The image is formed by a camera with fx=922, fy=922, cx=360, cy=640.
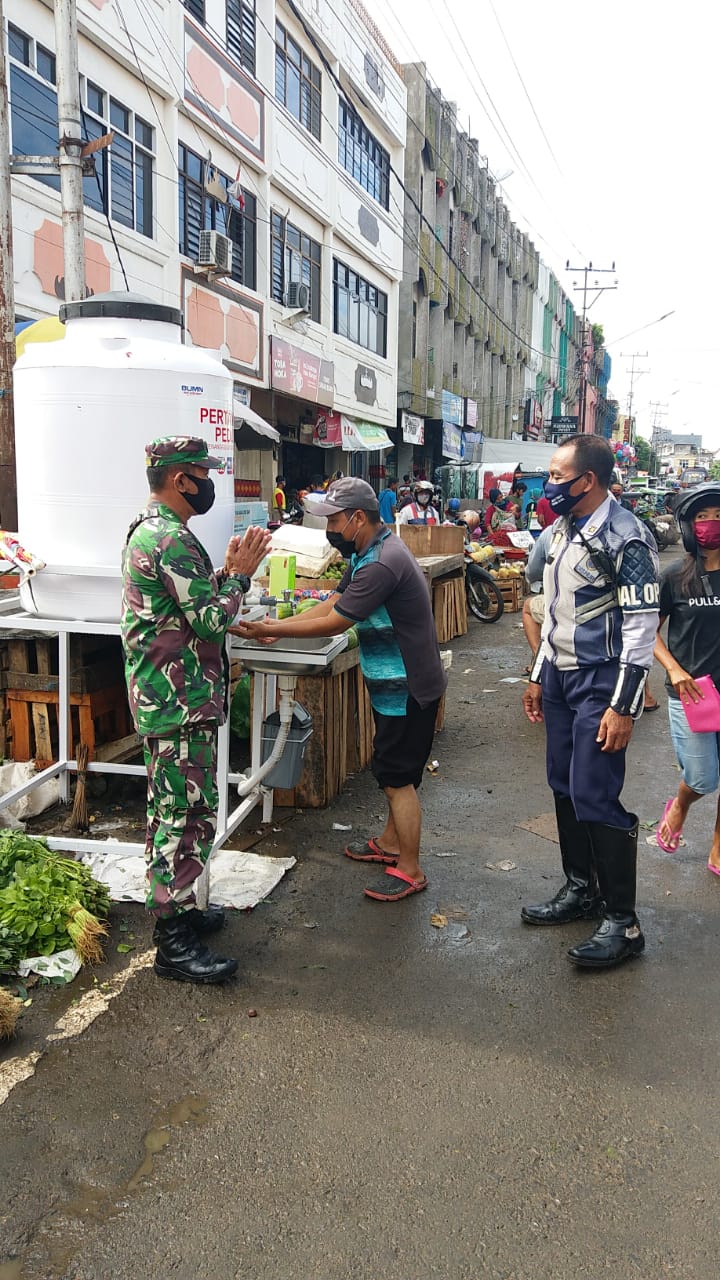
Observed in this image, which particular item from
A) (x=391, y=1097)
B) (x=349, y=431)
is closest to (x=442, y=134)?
(x=349, y=431)

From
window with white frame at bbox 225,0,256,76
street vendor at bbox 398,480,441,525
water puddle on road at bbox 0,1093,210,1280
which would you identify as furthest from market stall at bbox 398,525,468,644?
window with white frame at bbox 225,0,256,76

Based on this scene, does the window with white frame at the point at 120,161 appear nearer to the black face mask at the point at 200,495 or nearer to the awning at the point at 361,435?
the awning at the point at 361,435

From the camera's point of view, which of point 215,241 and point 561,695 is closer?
point 561,695

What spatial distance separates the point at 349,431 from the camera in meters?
25.2

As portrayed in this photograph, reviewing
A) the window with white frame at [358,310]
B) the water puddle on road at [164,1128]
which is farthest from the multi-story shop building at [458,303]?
the water puddle on road at [164,1128]

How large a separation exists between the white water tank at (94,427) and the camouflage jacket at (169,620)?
1.14m

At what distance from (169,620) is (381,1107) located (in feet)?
6.11

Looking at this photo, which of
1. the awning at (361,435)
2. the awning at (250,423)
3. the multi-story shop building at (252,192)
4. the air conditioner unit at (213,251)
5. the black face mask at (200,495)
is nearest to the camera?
the black face mask at (200,495)

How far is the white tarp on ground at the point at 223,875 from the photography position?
448 cm

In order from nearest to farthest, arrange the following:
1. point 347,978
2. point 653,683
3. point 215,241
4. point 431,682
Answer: point 347,978 → point 431,682 → point 653,683 → point 215,241

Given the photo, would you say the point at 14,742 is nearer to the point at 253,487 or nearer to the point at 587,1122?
the point at 587,1122

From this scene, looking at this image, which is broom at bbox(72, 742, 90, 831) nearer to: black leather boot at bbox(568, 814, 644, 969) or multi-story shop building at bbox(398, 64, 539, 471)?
black leather boot at bbox(568, 814, 644, 969)

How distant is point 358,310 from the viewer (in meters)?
26.4

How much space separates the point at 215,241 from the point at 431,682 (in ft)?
45.3
